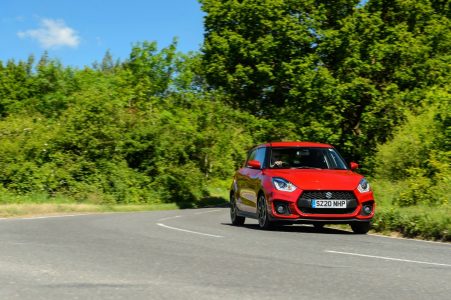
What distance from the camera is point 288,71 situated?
3362 centimetres

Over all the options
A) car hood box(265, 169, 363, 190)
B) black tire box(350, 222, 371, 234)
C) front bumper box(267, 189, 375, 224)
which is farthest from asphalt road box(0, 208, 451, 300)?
black tire box(350, 222, 371, 234)

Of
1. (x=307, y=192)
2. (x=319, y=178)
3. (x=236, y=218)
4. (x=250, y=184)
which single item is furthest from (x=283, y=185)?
(x=236, y=218)

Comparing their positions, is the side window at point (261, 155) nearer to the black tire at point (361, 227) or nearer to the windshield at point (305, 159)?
the windshield at point (305, 159)

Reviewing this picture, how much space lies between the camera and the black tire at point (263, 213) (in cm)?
1476

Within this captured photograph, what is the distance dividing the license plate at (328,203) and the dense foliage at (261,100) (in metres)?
18.2

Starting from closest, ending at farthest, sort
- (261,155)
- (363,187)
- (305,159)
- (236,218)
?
(363,187) < (305,159) < (261,155) < (236,218)

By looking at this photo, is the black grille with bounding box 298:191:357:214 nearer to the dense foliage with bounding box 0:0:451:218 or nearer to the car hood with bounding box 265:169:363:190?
the car hood with bounding box 265:169:363:190

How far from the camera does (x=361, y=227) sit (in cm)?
1472

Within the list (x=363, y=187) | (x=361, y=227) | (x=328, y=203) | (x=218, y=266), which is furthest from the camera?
(x=361, y=227)

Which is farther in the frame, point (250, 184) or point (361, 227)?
point (250, 184)

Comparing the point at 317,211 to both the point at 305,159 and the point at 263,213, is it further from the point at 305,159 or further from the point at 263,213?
the point at 305,159

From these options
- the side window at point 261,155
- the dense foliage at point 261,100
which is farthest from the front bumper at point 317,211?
the dense foliage at point 261,100

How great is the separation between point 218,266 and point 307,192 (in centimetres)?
577

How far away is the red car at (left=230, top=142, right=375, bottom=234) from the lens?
14.1 metres
